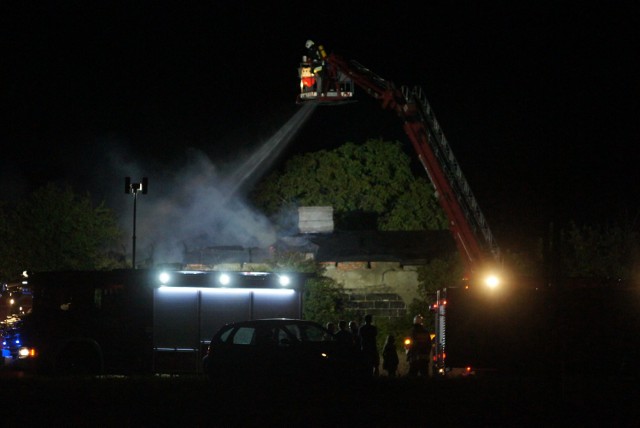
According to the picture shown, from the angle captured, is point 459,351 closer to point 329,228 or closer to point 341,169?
point 329,228

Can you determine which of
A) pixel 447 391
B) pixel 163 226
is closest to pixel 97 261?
pixel 163 226

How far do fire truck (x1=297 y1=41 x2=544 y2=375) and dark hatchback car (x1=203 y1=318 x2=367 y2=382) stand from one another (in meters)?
2.70

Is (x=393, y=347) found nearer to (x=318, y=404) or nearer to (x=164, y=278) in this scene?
(x=164, y=278)

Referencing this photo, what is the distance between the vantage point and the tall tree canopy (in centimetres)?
5322

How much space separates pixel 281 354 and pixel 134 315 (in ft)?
16.1

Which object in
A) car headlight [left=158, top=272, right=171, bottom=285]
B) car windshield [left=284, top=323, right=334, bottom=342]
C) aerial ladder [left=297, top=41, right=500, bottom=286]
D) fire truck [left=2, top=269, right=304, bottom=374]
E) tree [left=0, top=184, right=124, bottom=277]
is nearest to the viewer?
car windshield [left=284, top=323, right=334, bottom=342]

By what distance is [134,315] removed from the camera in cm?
2116

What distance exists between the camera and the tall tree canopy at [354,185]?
5322cm

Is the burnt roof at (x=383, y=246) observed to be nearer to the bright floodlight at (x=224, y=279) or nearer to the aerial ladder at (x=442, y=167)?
the aerial ladder at (x=442, y=167)

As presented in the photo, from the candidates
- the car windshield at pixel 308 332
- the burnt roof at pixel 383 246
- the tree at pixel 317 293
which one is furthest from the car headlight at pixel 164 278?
the burnt roof at pixel 383 246

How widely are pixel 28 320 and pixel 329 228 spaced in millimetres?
22751

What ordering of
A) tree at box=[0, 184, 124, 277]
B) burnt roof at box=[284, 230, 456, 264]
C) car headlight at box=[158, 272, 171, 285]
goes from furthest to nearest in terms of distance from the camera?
tree at box=[0, 184, 124, 277] < burnt roof at box=[284, 230, 456, 264] < car headlight at box=[158, 272, 171, 285]

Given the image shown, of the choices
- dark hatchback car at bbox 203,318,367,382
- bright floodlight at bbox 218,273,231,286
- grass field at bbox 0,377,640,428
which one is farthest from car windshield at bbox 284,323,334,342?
bright floodlight at bbox 218,273,231,286

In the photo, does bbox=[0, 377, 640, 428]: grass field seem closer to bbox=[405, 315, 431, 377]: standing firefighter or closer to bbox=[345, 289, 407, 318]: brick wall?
bbox=[405, 315, 431, 377]: standing firefighter
